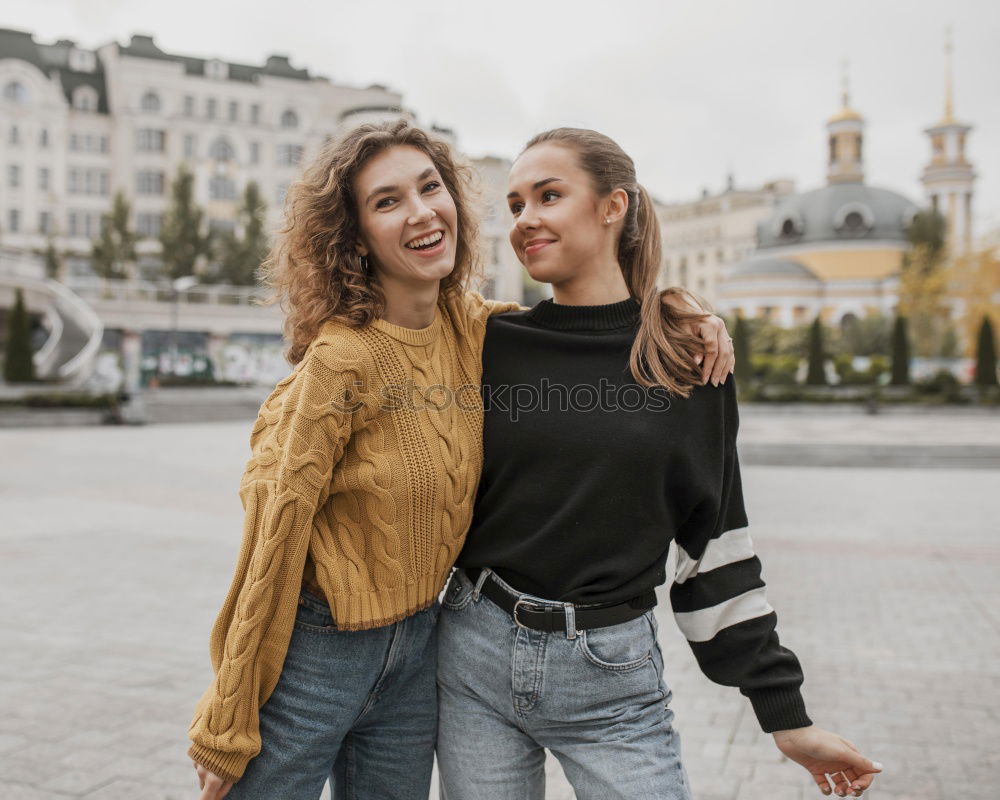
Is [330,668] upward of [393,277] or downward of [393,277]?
downward

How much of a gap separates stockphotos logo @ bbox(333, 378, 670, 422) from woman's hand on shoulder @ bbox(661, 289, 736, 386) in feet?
0.44

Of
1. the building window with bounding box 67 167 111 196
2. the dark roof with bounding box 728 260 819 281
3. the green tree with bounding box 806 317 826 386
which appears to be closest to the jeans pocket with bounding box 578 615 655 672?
the green tree with bounding box 806 317 826 386

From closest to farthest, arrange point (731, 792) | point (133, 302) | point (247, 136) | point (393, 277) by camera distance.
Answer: point (393, 277)
point (731, 792)
point (133, 302)
point (247, 136)

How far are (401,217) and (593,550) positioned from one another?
89 cm

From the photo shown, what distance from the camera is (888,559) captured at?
8.59 m

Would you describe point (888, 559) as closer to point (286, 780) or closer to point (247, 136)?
point (286, 780)

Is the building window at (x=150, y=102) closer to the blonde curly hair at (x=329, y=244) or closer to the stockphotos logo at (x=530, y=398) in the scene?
the blonde curly hair at (x=329, y=244)

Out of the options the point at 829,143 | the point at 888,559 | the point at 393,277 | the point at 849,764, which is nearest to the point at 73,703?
the point at 393,277

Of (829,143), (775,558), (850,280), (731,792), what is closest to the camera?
(731,792)

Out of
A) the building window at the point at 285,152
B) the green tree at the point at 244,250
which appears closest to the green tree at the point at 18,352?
the green tree at the point at 244,250

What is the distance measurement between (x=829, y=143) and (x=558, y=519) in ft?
271

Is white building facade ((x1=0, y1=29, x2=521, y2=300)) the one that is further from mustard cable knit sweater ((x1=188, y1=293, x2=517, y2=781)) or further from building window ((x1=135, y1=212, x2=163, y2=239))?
mustard cable knit sweater ((x1=188, y1=293, x2=517, y2=781))

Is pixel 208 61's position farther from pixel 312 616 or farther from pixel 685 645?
pixel 312 616

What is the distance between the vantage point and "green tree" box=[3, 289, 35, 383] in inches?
1186
